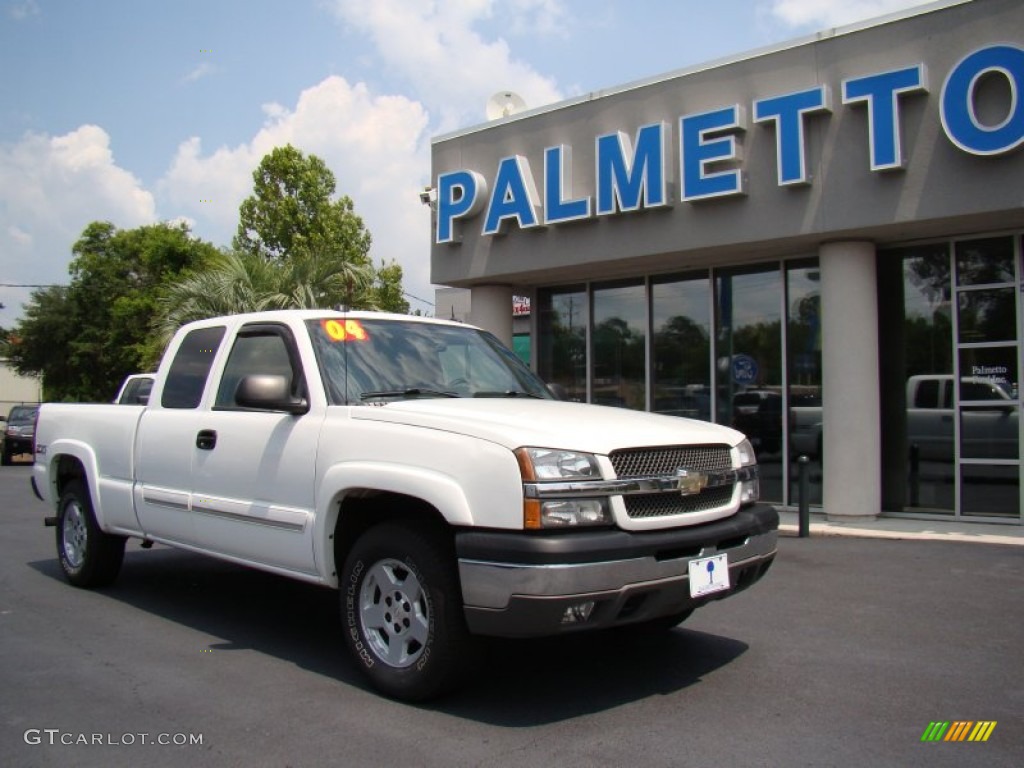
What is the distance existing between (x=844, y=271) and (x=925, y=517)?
319cm

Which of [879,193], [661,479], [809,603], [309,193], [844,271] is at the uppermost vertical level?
[309,193]

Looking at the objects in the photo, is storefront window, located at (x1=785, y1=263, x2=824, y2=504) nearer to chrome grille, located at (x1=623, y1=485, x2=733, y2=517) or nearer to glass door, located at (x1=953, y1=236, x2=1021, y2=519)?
glass door, located at (x1=953, y1=236, x2=1021, y2=519)

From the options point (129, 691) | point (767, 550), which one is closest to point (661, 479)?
point (767, 550)

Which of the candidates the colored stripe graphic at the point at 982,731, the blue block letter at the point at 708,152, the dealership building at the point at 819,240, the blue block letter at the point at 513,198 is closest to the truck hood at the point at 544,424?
the colored stripe graphic at the point at 982,731

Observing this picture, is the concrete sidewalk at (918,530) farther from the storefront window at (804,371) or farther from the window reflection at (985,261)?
the window reflection at (985,261)

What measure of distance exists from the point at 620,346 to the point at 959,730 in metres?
10.1

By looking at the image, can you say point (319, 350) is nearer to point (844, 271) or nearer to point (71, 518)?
point (71, 518)

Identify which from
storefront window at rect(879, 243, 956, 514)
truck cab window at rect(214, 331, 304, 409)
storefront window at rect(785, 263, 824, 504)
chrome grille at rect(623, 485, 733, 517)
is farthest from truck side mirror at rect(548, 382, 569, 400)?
storefront window at rect(879, 243, 956, 514)

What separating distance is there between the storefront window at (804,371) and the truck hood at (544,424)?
738cm

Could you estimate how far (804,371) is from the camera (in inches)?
476

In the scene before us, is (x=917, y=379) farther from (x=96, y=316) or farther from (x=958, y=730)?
(x=96, y=316)

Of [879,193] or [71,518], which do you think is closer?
[71,518]

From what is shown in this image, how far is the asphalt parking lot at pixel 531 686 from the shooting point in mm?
3838

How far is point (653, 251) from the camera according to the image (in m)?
12.1
